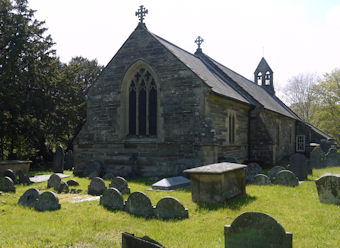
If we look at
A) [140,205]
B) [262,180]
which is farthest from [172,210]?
[262,180]

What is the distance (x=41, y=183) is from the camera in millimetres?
14008

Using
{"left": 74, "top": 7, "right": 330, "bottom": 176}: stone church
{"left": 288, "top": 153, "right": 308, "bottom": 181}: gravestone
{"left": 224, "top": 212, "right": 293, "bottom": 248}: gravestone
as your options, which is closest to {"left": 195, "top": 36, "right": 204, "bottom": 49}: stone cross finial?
{"left": 74, "top": 7, "right": 330, "bottom": 176}: stone church

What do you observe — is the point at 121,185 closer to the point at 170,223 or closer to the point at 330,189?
the point at 170,223

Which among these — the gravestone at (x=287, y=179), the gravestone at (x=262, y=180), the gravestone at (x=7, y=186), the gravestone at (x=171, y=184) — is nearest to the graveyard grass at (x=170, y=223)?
the gravestone at (x=287, y=179)

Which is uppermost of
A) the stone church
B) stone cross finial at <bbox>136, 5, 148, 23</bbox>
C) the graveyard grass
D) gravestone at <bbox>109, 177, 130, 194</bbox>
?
stone cross finial at <bbox>136, 5, 148, 23</bbox>

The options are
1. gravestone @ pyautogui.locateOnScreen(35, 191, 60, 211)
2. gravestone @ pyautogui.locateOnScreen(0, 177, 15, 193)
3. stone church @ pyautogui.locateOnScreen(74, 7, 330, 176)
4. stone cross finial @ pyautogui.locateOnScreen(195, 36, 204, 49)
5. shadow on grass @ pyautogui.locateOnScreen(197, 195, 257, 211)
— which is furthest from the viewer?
stone cross finial @ pyautogui.locateOnScreen(195, 36, 204, 49)

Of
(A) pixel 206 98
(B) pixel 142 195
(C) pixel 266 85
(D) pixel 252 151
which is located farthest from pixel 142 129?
(C) pixel 266 85

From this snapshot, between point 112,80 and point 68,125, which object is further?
point 68,125

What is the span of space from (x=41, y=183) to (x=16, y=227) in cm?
753

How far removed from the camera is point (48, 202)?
8.72 meters

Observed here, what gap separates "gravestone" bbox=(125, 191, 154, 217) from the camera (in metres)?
7.61

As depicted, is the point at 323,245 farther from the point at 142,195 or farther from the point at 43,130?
the point at 43,130

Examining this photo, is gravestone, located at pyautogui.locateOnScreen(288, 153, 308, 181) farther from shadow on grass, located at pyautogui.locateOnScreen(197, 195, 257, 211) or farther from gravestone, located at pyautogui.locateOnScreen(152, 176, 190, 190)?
shadow on grass, located at pyautogui.locateOnScreen(197, 195, 257, 211)

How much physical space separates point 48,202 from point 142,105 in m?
9.06
